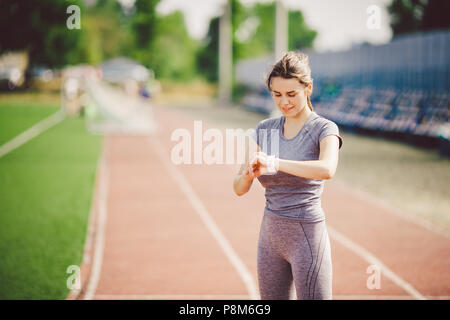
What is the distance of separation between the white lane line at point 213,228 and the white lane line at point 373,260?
1560mm

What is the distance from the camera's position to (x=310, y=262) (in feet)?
8.71

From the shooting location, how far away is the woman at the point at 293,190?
2.58 m

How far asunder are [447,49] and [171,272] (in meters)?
14.2

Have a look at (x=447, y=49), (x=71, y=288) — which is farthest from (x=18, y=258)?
(x=447, y=49)

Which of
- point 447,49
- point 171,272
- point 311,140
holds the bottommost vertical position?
point 171,272

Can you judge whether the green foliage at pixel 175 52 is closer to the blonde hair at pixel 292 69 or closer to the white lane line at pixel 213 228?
the white lane line at pixel 213 228

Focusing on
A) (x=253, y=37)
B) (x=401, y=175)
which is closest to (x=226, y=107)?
(x=401, y=175)

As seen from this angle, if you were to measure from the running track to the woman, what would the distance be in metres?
2.69

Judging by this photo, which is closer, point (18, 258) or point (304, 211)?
point (304, 211)

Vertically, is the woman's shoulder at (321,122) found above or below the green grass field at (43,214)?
above

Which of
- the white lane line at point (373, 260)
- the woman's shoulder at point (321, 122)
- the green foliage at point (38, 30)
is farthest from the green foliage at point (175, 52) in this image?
the woman's shoulder at point (321, 122)

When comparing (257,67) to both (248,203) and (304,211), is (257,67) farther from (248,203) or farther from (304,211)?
(304,211)

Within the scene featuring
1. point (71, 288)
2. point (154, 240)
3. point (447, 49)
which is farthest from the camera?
point (447, 49)

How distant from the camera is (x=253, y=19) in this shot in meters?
80.5
